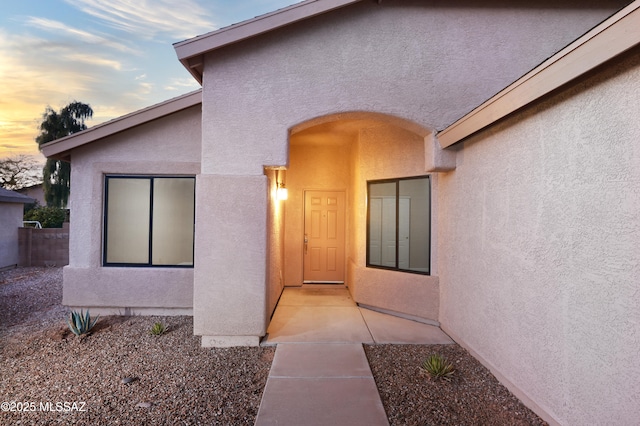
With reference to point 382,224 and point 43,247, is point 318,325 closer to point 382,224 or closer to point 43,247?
point 382,224

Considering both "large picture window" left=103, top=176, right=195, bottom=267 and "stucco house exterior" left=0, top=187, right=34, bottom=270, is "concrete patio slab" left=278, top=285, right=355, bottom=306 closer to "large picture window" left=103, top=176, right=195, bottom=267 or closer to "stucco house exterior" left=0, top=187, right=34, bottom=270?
"large picture window" left=103, top=176, right=195, bottom=267

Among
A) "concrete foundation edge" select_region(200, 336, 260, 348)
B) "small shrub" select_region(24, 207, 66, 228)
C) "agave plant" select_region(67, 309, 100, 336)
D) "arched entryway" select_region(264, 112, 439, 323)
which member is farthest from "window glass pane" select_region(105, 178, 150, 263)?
"small shrub" select_region(24, 207, 66, 228)

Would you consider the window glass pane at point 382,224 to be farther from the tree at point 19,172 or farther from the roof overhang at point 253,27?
the tree at point 19,172

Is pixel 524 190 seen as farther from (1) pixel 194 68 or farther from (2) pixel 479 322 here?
(1) pixel 194 68

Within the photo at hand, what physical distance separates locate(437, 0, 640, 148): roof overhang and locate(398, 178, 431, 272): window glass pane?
2.39 m

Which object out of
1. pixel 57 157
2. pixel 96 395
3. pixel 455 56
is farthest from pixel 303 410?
pixel 57 157

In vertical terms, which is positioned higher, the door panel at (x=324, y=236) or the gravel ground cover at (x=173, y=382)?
the door panel at (x=324, y=236)

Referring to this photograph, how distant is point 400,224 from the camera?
266 inches

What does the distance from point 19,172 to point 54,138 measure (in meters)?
7.72

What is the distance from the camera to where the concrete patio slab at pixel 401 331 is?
17.5ft

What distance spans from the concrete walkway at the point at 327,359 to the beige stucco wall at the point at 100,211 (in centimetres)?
249

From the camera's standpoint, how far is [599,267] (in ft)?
8.43

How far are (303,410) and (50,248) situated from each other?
46.0 feet

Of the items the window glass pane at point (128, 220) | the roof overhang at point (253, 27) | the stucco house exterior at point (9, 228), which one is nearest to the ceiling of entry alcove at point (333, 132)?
the roof overhang at point (253, 27)
